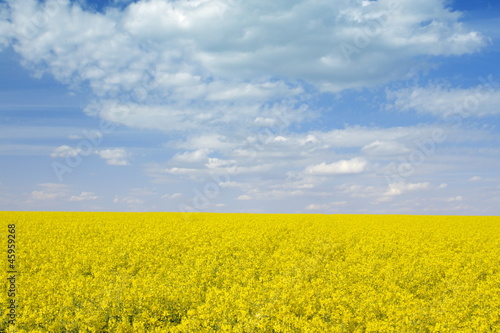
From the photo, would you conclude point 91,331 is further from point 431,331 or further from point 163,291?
point 431,331

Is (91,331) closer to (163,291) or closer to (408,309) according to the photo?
(163,291)

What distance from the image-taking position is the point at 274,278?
12.8m

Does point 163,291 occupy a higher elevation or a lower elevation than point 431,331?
higher

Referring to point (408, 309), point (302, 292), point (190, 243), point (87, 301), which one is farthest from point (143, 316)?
point (190, 243)

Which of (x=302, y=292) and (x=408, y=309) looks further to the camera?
(x=302, y=292)

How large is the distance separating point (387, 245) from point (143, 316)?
14863 millimetres

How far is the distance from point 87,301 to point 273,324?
514cm

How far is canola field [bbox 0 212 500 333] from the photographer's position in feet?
29.0

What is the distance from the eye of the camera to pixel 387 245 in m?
20.0

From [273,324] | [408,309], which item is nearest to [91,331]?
[273,324]

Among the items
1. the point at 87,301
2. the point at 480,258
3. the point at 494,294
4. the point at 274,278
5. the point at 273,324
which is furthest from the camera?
the point at 480,258

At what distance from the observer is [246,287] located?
10.9m

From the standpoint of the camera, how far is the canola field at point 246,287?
29.0 ft

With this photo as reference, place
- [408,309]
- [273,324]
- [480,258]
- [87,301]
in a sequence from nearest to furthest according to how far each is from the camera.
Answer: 1. [273,324]
2. [408,309]
3. [87,301]
4. [480,258]
